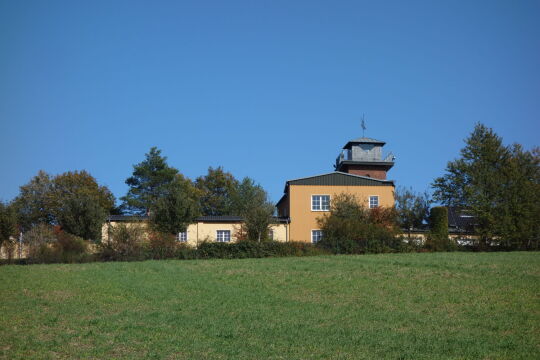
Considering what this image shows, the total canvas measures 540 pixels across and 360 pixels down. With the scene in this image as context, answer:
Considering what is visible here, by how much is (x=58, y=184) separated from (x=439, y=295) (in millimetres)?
Answer: 52919

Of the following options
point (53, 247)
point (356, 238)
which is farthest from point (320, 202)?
point (53, 247)

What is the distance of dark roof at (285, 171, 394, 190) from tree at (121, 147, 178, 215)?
79.5ft

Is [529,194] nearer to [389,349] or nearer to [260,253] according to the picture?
[260,253]

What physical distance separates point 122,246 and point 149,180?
37570 millimetres

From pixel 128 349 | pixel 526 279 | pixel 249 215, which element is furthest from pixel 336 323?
pixel 249 215

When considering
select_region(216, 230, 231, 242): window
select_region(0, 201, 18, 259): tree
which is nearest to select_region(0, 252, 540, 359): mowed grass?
select_region(0, 201, 18, 259): tree

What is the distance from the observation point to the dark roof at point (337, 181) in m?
45.7

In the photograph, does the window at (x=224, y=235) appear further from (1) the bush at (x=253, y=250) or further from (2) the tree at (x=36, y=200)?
(2) the tree at (x=36, y=200)

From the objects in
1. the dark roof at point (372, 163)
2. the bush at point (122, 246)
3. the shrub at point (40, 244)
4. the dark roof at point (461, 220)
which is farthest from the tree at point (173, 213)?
the dark roof at point (372, 163)

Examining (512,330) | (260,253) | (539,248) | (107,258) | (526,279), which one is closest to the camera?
(512,330)

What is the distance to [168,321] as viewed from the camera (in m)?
13.2

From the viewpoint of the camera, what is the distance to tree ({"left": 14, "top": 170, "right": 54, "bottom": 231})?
58.7m

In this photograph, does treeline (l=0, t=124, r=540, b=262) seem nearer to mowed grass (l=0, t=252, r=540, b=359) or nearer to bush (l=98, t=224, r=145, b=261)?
bush (l=98, t=224, r=145, b=261)

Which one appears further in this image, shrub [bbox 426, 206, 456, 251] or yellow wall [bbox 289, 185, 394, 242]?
yellow wall [bbox 289, 185, 394, 242]
